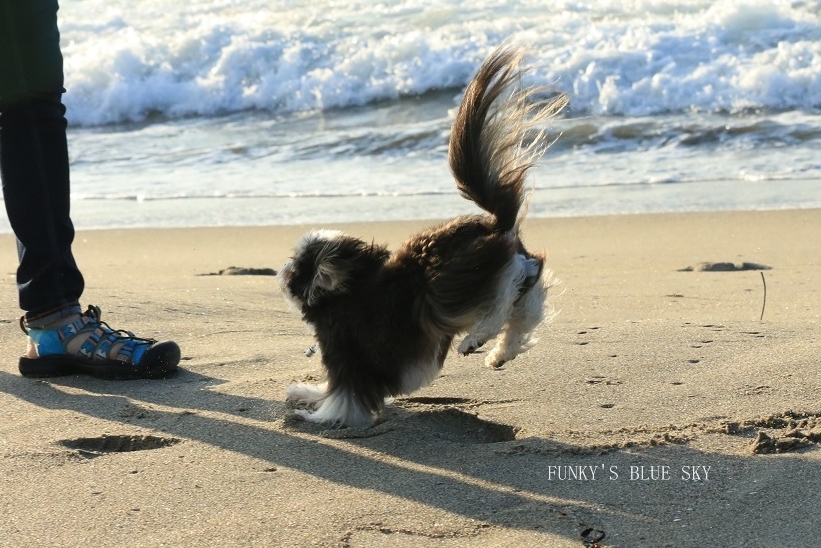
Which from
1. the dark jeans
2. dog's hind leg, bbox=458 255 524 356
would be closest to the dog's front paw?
dog's hind leg, bbox=458 255 524 356

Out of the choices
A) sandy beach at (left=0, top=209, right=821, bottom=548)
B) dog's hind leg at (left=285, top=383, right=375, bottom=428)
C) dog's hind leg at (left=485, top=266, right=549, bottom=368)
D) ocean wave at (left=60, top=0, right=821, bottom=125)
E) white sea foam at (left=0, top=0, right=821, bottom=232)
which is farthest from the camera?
ocean wave at (left=60, top=0, right=821, bottom=125)

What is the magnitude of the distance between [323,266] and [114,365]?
1091mm

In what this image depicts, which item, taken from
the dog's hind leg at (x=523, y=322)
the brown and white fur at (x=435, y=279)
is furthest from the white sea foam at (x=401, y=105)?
the brown and white fur at (x=435, y=279)

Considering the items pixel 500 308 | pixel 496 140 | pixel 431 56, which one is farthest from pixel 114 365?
pixel 431 56

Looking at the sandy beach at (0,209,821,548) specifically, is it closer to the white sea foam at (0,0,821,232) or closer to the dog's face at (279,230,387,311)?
the dog's face at (279,230,387,311)

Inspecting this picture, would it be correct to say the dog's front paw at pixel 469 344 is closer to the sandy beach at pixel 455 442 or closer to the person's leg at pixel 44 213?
the sandy beach at pixel 455 442

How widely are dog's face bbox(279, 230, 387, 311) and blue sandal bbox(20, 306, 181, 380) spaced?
70cm

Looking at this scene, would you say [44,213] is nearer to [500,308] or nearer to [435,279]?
[435,279]

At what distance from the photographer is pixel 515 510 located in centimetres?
260

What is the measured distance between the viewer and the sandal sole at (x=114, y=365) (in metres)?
3.76

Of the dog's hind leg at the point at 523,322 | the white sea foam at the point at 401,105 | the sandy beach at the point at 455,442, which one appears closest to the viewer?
the sandy beach at the point at 455,442

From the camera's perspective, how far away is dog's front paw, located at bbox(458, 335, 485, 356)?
10.6ft

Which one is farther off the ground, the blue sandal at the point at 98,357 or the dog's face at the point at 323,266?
the dog's face at the point at 323,266

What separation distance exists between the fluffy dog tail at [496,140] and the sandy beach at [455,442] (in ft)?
2.42
